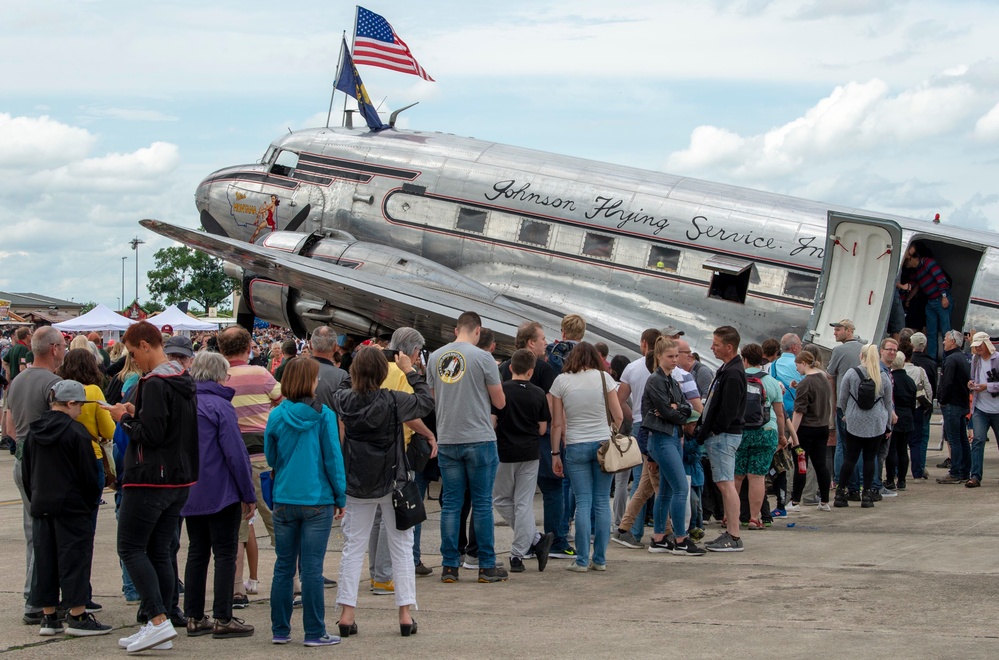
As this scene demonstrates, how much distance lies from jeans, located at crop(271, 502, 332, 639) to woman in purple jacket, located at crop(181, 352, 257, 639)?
1.02 feet

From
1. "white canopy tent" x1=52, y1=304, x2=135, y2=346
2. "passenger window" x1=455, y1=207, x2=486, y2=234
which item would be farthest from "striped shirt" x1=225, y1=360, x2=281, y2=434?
"white canopy tent" x1=52, y1=304, x2=135, y2=346

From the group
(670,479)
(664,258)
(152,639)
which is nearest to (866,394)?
(670,479)

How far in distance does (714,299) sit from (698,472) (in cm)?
678

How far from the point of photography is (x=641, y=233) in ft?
55.6

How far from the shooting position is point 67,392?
6.68 meters

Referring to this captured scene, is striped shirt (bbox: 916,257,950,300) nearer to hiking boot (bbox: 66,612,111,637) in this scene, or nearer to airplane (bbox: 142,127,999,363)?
airplane (bbox: 142,127,999,363)

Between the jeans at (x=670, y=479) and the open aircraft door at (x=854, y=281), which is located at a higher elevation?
the open aircraft door at (x=854, y=281)

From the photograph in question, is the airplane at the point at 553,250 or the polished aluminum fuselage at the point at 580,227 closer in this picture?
the airplane at the point at 553,250

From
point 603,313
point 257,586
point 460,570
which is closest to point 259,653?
point 257,586

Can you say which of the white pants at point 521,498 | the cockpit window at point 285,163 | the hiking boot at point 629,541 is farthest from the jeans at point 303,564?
the cockpit window at point 285,163

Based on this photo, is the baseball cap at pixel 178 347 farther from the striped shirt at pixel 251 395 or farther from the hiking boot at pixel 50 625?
→ the hiking boot at pixel 50 625

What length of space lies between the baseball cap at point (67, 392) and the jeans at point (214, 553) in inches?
41.5

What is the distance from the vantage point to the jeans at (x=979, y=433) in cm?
A: 1345

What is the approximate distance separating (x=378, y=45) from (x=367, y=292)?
7079 mm
